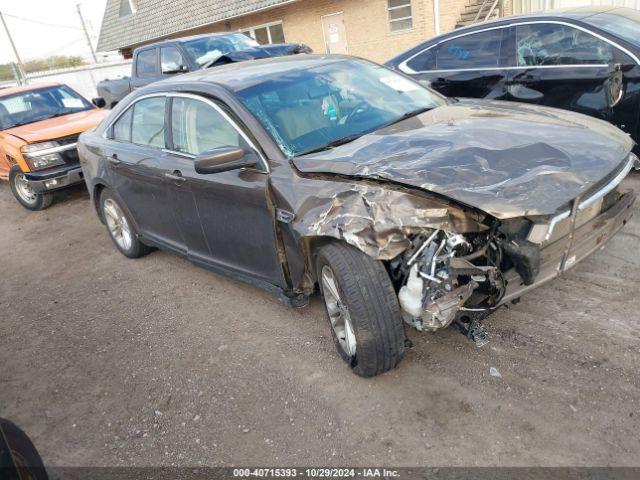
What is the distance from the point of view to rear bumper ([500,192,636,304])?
2721 millimetres

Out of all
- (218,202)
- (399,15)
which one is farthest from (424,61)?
(399,15)

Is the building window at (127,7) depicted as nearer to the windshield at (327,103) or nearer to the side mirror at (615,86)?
the windshield at (327,103)

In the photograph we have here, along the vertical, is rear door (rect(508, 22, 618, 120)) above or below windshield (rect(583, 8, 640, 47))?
below

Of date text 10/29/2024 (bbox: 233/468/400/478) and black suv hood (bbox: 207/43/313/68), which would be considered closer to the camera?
date text 10/29/2024 (bbox: 233/468/400/478)

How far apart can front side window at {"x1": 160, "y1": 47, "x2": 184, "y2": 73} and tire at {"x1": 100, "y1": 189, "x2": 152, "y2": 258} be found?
485 centimetres

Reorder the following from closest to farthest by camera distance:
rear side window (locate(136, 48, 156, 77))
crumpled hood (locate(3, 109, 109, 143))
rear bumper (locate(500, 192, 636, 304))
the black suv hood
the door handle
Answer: rear bumper (locate(500, 192, 636, 304)) < the door handle < crumpled hood (locate(3, 109, 109, 143)) < the black suv hood < rear side window (locate(136, 48, 156, 77))

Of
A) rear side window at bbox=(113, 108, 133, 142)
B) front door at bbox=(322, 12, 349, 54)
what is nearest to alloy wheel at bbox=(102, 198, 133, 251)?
rear side window at bbox=(113, 108, 133, 142)

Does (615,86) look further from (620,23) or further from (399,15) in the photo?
(399,15)

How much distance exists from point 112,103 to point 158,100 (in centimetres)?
980

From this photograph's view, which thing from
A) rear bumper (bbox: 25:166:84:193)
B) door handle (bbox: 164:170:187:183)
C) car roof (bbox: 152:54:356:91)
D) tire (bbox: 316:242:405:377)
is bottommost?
rear bumper (bbox: 25:166:84:193)

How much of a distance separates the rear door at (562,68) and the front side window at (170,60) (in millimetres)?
6140

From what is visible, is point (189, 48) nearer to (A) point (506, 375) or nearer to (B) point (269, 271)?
(B) point (269, 271)

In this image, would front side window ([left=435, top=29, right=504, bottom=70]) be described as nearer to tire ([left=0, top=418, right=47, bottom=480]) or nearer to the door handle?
the door handle

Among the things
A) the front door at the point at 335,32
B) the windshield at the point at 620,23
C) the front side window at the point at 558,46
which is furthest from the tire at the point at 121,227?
the front door at the point at 335,32
